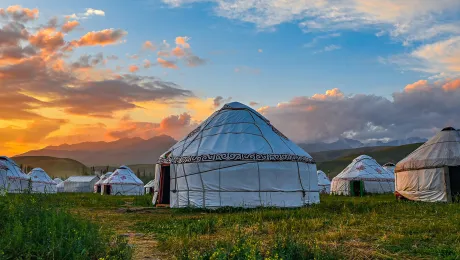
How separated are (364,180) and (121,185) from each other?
889 inches

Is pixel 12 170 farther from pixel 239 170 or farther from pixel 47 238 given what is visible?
pixel 47 238

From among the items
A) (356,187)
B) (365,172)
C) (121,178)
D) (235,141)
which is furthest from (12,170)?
(365,172)

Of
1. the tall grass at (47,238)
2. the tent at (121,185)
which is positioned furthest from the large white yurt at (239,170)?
the tent at (121,185)

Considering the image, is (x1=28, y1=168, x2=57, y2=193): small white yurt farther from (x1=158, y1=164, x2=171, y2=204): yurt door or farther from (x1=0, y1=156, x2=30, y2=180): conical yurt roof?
(x1=158, y1=164, x2=171, y2=204): yurt door

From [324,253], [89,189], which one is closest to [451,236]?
[324,253]

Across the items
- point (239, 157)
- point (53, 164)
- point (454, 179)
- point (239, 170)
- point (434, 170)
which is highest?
point (53, 164)

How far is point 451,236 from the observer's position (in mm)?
7562

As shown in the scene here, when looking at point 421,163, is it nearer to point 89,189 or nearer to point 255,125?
point 255,125

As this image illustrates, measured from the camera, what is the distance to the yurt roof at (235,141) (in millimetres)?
15156

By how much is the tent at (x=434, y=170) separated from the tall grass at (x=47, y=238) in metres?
15.7

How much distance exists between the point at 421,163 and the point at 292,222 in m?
11.6

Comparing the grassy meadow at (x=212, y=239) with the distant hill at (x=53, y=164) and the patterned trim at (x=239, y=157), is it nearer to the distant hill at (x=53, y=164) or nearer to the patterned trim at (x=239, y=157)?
the patterned trim at (x=239, y=157)

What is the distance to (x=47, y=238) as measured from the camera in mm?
5699

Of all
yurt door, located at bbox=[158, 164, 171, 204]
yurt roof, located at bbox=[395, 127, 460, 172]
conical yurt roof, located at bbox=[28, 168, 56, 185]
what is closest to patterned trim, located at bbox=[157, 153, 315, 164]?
yurt door, located at bbox=[158, 164, 171, 204]
